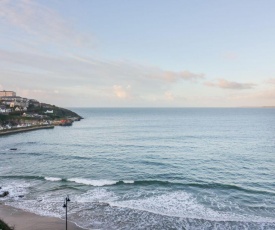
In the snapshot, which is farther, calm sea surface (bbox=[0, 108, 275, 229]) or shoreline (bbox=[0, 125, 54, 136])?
shoreline (bbox=[0, 125, 54, 136])

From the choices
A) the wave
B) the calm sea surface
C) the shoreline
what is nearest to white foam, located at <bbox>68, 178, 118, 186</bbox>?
the wave

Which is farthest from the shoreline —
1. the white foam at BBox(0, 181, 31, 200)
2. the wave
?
the wave

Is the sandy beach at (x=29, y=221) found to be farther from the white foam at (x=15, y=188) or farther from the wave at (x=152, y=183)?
the wave at (x=152, y=183)

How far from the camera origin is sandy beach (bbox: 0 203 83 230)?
26.3 metres

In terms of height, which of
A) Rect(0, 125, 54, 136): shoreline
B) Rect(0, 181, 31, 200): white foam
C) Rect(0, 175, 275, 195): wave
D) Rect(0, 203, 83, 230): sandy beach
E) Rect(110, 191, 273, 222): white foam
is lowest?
Rect(0, 203, 83, 230): sandy beach

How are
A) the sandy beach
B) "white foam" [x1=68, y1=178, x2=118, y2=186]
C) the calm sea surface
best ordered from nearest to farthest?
the sandy beach, the calm sea surface, "white foam" [x1=68, y1=178, x2=118, y2=186]

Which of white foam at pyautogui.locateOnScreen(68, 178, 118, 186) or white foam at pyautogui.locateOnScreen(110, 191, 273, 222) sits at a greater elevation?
white foam at pyautogui.locateOnScreen(68, 178, 118, 186)

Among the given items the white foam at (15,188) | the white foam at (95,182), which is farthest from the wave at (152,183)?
the white foam at (15,188)

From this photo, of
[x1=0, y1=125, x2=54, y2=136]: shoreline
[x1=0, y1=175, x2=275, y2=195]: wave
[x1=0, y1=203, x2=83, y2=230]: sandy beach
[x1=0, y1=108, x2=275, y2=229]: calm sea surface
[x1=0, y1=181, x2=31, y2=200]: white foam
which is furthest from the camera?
[x1=0, y1=125, x2=54, y2=136]: shoreline

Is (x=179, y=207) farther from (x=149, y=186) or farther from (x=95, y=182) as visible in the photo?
(x=95, y=182)

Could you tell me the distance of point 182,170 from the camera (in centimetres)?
4725

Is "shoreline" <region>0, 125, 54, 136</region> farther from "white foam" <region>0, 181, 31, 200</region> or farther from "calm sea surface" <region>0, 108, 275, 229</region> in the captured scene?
Result: "white foam" <region>0, 181, 31, 200</region>

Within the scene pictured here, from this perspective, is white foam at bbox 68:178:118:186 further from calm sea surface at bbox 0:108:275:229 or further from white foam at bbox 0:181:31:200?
white foam at bbox 0:181:31:200

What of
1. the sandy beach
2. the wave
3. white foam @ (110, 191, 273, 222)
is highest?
the wave
